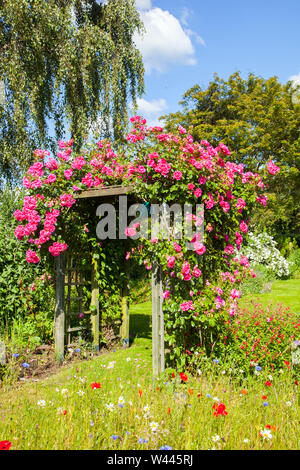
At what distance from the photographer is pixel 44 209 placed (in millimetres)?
4516

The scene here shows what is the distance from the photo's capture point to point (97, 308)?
512 cm

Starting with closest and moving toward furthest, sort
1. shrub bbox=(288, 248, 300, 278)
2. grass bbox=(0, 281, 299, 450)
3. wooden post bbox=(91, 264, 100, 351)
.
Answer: grass bbox=(0, 281, 299, 450)
wooden post bbox=(91, 264, 100, 351)
shrub bbox=(288, 248, 300, 278)

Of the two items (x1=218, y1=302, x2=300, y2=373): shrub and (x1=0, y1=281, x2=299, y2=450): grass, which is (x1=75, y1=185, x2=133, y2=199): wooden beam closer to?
(x1=218, y1=302, x2=300, y2=373): shrub

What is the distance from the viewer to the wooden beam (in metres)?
4.26

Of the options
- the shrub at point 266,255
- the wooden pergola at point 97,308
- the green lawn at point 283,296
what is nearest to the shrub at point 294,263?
the shrub at point 266,255

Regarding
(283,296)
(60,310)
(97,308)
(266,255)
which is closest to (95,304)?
(97,308)

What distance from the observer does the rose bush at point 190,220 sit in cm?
358

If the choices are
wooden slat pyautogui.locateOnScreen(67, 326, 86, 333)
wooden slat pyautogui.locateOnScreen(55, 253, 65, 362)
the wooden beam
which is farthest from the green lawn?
the wooden beam

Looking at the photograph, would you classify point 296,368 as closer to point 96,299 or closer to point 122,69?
point 96,299

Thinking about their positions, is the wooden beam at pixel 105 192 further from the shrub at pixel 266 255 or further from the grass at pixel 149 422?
the shrub at pixel 266 255

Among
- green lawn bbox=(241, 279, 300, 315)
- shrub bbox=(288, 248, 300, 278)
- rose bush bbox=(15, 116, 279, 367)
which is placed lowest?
green lawn bbox=(241, 279, 300, 315)

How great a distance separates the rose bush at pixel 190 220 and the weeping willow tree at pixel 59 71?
4461 mm

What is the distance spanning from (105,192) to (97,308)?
5.50 ft
